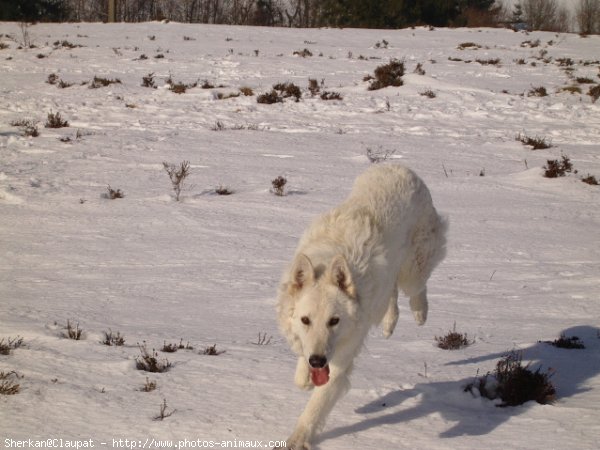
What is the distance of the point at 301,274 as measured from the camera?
3723 millimetres

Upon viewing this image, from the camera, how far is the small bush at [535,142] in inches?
499

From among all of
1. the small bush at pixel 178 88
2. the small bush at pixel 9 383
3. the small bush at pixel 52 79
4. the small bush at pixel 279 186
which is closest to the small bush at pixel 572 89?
the small bush at pixel 178 88

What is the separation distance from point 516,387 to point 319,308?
1.61 m

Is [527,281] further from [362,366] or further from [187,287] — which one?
[187,287]

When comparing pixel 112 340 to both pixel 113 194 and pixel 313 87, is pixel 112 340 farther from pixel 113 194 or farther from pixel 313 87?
pixel 313 87

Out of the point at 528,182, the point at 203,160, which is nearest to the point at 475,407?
the point at 528,182

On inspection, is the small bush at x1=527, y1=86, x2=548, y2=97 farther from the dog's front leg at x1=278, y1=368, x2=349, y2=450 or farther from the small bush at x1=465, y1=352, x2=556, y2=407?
the dog's front leg at x1=278, y1=368, x2=349, y2=450

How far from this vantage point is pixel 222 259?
7.21 m

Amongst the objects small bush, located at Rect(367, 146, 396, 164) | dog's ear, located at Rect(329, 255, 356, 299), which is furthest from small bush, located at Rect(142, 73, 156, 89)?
dog's ear, located at Rect(329, 255, 356, 299)

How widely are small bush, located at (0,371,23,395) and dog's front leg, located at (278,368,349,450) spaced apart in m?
1.65

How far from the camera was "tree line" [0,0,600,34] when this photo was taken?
3981cm

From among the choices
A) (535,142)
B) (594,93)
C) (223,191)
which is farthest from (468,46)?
(223,191)

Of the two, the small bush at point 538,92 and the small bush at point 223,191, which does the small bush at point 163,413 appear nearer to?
the small bush at point 223,191

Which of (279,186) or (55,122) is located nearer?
(279,186)
